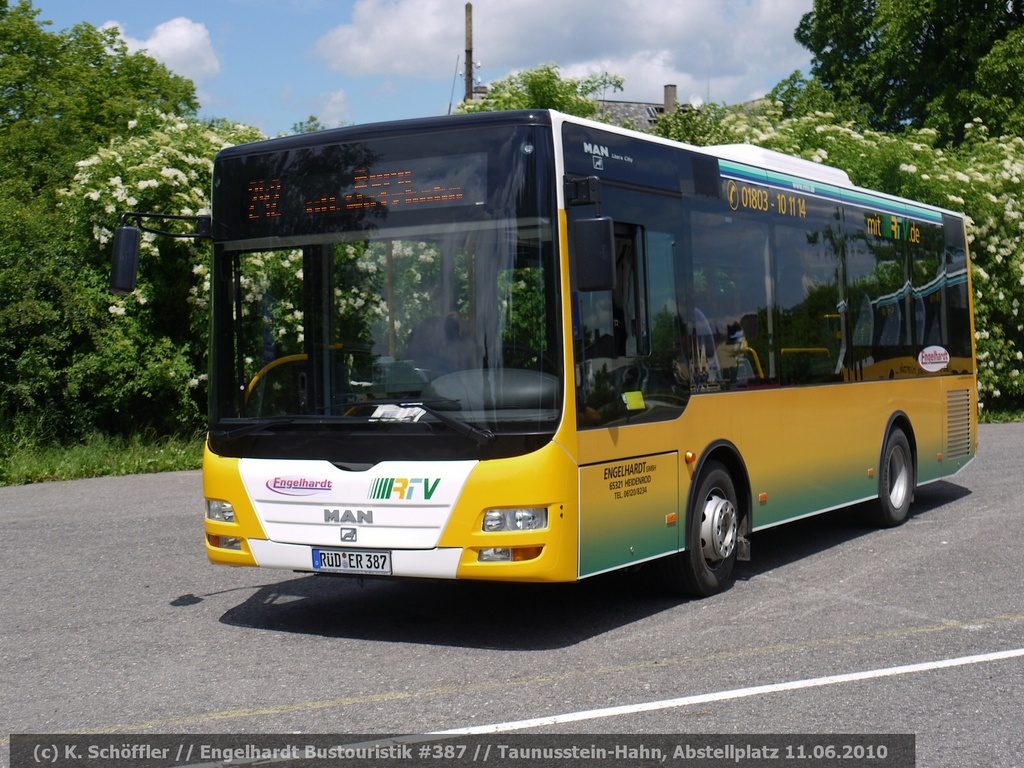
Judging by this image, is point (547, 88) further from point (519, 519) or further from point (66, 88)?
point (66, 88)

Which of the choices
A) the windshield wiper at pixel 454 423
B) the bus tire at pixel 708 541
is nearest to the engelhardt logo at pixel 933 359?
the bus tire at pixel 708 541

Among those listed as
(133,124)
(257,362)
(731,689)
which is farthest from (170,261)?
(731,689)

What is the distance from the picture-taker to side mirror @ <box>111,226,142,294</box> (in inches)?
326

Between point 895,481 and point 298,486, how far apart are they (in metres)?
6.95

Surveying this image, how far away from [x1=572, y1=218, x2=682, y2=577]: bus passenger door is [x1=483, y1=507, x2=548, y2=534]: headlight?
0.32 meters

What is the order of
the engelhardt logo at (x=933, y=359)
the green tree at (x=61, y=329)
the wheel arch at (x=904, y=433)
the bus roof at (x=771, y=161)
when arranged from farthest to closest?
1. the green tree at (x=61, y=329)
2. the engelhardt logo at (x=933, y=359)
3. the wheel arch at (x=904, y=433)
4. the bus roof at (x=771, y=161)

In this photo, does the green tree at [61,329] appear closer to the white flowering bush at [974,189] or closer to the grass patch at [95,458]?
the grass patch at [95,458]

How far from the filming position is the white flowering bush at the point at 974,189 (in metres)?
26.3

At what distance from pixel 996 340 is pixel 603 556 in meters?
21.5

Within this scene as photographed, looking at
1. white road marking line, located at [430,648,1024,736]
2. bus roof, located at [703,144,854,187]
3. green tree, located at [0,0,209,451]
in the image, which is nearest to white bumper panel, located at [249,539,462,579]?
white road marking line, located at [430,648,1024,736]

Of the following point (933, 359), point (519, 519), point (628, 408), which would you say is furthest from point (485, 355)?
point (933, 359)

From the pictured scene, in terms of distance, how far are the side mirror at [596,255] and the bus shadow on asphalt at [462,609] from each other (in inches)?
84.1

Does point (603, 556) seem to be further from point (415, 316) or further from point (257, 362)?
point (257, 362)

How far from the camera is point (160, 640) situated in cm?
820
